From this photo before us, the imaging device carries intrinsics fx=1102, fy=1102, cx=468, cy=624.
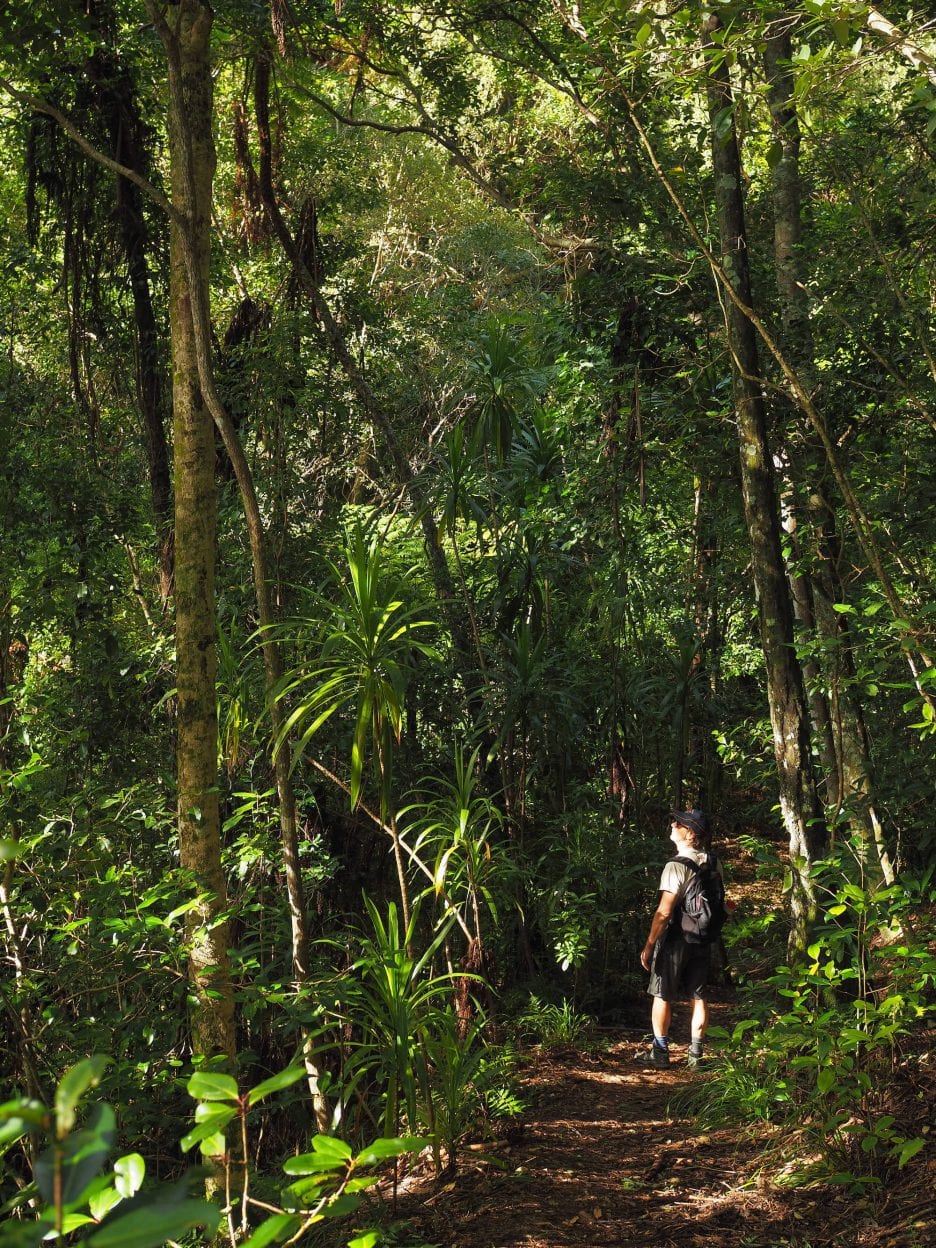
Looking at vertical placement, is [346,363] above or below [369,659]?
above

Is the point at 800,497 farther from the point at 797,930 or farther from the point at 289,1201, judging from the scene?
the point at 289,1201

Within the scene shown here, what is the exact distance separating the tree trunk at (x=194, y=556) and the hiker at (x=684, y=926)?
256 centimetres

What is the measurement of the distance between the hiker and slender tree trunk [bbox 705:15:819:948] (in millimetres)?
884

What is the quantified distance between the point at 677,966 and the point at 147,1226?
5025 millimetres

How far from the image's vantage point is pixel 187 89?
349 centimetres

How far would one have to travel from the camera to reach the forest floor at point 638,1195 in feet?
10.2

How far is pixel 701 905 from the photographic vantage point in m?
5.33

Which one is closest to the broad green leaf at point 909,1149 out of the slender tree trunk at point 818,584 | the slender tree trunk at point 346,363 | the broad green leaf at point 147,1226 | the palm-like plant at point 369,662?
the slender tree trunk at point 818,584

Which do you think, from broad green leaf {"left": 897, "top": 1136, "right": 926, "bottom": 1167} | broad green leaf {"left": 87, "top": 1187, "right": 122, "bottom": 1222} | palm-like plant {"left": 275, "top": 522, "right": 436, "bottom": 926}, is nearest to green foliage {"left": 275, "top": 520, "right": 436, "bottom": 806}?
palm-like plant {"left": 275, "top": 522, "right": 436, "bottom": 926}

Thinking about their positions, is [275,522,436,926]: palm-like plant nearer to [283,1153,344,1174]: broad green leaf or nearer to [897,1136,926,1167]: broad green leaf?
[897,1136,926,1167]: broad green leaf

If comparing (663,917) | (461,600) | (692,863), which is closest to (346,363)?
(461,600)

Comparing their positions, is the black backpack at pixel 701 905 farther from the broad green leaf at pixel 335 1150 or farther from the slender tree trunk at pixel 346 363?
the broad green leaf at pixel 335 1150

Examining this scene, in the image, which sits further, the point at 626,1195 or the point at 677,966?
the point at 677,966

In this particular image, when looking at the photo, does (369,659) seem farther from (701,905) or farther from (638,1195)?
(701,905)
